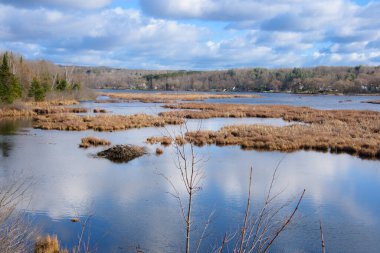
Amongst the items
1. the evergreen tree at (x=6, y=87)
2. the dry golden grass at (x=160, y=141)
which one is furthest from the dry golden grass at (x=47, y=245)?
the evergreen tree at (x=6, y=87)

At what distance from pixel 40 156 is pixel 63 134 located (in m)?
10.3

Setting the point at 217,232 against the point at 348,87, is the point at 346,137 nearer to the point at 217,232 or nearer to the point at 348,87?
the point at 217,232

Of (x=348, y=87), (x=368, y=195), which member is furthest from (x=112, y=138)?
(x=348, y=87)

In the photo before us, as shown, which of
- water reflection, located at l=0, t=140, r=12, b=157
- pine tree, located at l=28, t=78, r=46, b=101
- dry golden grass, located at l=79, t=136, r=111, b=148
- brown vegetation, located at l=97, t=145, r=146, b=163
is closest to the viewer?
brown vegetation, located at l=97, t=145, r=146, b=163

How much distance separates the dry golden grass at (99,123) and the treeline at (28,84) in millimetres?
10025

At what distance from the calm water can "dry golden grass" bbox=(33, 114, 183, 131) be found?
1024 centimetres

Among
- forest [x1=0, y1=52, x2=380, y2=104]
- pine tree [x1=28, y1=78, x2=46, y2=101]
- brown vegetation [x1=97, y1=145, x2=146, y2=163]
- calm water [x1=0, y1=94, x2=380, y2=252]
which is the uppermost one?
forest [x1=0, y1=52, x2=380, y2=104]

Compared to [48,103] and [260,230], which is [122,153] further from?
[48,103]

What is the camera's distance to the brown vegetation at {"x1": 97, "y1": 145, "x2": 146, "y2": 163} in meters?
23.1

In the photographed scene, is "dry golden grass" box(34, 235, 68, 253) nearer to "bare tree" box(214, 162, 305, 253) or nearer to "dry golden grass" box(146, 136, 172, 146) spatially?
"bare tree" box(214, 162, 305, 253)

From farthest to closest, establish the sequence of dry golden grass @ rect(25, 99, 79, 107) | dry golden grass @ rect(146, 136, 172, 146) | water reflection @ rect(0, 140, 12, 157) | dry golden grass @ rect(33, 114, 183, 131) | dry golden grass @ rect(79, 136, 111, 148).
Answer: dry golden grass @ rect(25, 99, 79, 107) < dry golden grass @ rect(33, 114, 183, 131) < dry golden grass @ rect(146, 136, 172, 146) < dry golden grass @ rect(79, 136, 111, 148) < water reflection @ rect(0, 140, 12, 157)

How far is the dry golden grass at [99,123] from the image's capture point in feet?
120

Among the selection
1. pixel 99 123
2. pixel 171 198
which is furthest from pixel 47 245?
pixel 99 123

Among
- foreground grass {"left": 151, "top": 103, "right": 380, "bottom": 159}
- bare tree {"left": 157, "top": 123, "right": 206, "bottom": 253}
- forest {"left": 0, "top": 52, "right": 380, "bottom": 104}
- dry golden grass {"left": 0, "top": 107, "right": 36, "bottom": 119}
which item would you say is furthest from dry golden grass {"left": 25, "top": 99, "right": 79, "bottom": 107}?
bare tree {"left": 157, "top": 123, "right": 206, "bottom": 253}
